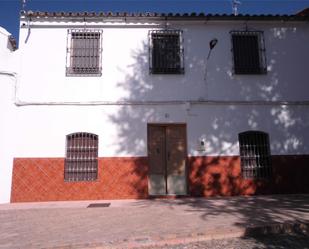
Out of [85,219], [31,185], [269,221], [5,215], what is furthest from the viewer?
[31,185]

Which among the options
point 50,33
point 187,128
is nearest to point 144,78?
point 187,128

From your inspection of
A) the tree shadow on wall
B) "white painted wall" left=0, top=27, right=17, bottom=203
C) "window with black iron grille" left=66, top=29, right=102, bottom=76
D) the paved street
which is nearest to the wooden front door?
the tree shadow on wall

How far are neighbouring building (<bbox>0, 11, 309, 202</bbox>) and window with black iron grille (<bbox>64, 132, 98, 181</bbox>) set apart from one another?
3 centimetres

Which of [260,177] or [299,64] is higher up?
[299,64]

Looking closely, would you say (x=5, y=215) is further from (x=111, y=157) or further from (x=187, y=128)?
(x=187, y=128)

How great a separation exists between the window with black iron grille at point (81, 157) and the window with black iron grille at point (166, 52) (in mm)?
3082

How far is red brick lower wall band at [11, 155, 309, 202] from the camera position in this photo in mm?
9508

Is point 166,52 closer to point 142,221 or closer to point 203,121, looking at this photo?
point 203,121

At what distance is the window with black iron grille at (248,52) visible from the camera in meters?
10.7

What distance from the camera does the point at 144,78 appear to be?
10305mm

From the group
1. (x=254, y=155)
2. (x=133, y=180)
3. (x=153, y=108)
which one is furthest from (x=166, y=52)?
(x=254, y=155)

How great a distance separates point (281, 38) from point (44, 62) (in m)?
8.17

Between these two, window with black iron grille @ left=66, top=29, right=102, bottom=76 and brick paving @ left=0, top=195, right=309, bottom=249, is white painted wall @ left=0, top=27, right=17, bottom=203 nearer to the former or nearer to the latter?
brick paving @ left=0, top=195, right=309, bottom=249

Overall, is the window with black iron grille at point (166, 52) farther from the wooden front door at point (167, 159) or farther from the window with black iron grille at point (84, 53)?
the wooden front door at point (167, 159)
